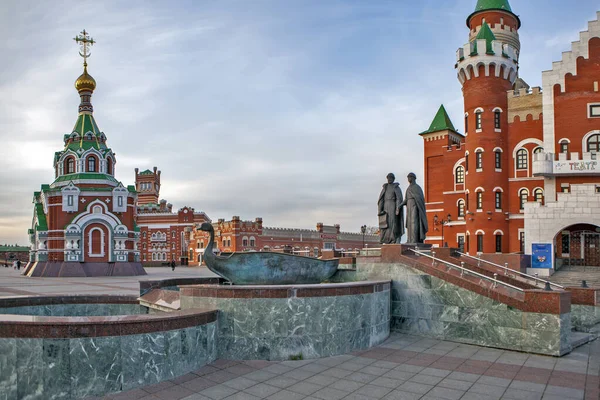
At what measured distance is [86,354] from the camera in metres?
6.79

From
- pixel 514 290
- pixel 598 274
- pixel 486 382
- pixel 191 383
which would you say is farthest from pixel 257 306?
pixel 598 274

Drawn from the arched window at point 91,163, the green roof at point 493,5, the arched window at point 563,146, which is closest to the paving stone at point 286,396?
the arched window at point 563,146

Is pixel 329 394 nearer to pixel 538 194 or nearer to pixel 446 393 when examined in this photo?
pixel 446 393

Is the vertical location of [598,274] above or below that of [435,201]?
below

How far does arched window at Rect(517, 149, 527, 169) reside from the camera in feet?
115

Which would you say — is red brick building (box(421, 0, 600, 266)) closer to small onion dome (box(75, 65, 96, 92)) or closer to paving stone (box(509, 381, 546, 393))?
paving stone (box(509, 381, 546, 393))

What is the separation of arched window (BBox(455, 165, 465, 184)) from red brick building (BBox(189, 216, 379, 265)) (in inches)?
920

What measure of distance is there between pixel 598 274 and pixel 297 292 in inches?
953

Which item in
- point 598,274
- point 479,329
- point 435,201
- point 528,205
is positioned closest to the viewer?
point 479,329

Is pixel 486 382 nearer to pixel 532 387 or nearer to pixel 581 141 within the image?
pixel 532 387

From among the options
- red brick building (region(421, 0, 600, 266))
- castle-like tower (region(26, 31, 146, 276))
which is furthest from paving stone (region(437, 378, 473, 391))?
castle-like tower (region(26, 31, 146, 276))

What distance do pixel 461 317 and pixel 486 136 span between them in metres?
27.8

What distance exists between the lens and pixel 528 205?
3045cm

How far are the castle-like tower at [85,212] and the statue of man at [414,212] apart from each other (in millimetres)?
34399
